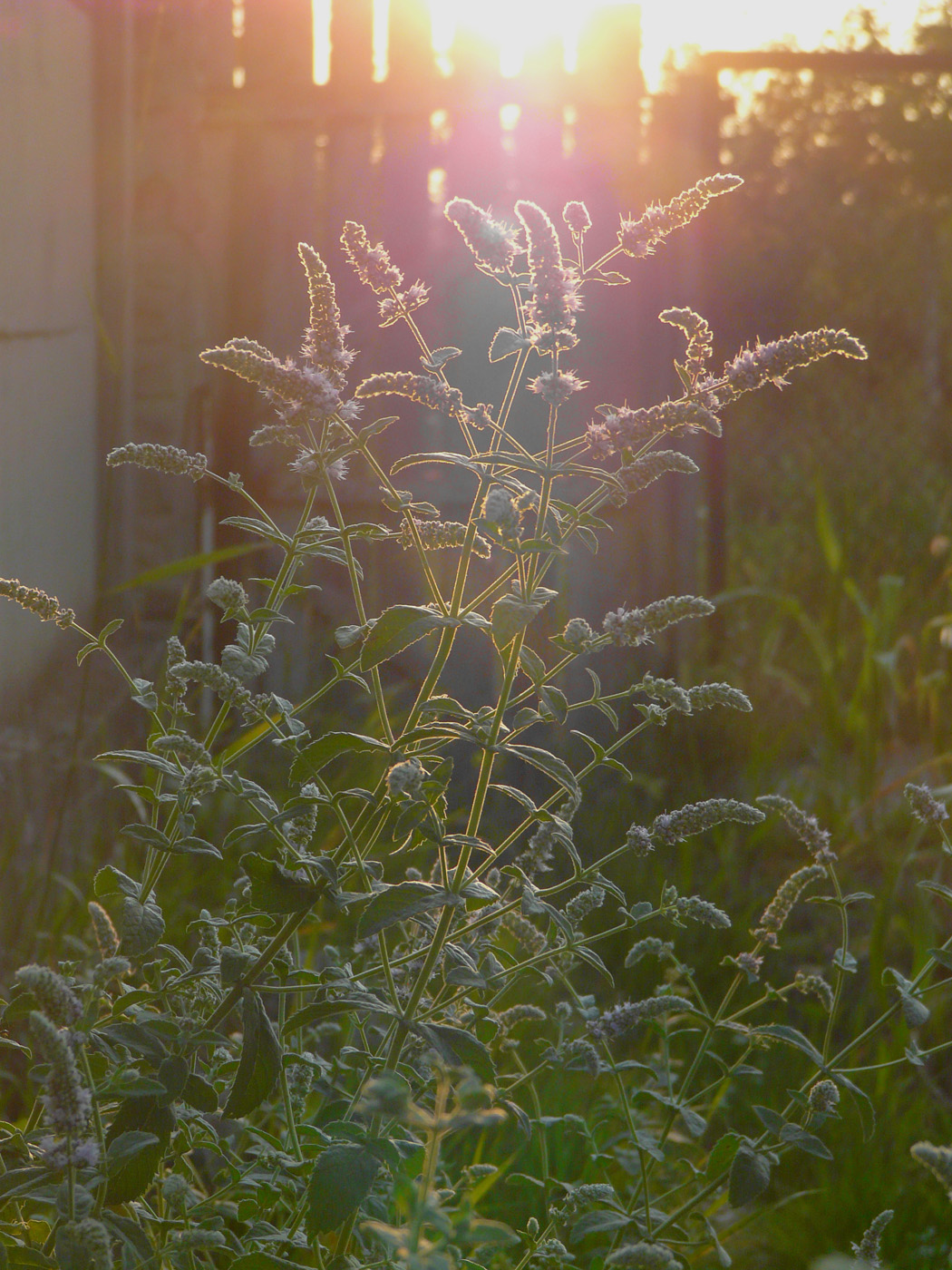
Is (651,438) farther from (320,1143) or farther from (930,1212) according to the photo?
(930,1212)

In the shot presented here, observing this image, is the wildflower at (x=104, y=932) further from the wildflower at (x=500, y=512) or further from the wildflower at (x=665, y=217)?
the wildflower at (x=665, y=217)

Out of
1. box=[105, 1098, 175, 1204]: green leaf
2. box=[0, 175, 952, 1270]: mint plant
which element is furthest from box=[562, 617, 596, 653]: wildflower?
box=[105, 1098, 175, 1204]: green leaf

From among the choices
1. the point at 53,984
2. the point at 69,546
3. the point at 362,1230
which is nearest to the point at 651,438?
Answer: the point at 53,984

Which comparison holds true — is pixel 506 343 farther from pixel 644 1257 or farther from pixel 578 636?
pixel 644 1257

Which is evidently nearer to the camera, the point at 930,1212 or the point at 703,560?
the point at 930,1212

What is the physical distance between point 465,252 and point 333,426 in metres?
2.93

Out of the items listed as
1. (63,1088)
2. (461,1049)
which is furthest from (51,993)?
(461,1049)

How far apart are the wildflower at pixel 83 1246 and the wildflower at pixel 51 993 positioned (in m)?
0.17

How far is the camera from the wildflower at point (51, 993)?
3.28ft

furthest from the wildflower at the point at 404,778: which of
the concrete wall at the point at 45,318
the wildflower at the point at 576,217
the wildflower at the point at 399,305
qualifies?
the concrete wall at the point at 45,318

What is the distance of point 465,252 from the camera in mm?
Answer: 4078

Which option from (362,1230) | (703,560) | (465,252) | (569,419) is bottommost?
(362,1230)

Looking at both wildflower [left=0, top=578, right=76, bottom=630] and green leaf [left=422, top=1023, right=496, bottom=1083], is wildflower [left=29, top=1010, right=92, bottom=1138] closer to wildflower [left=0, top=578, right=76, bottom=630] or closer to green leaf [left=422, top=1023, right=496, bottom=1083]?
green leaf [left=422, top=1023, right=496, bottom=1083]

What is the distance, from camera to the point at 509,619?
3.84 feet
